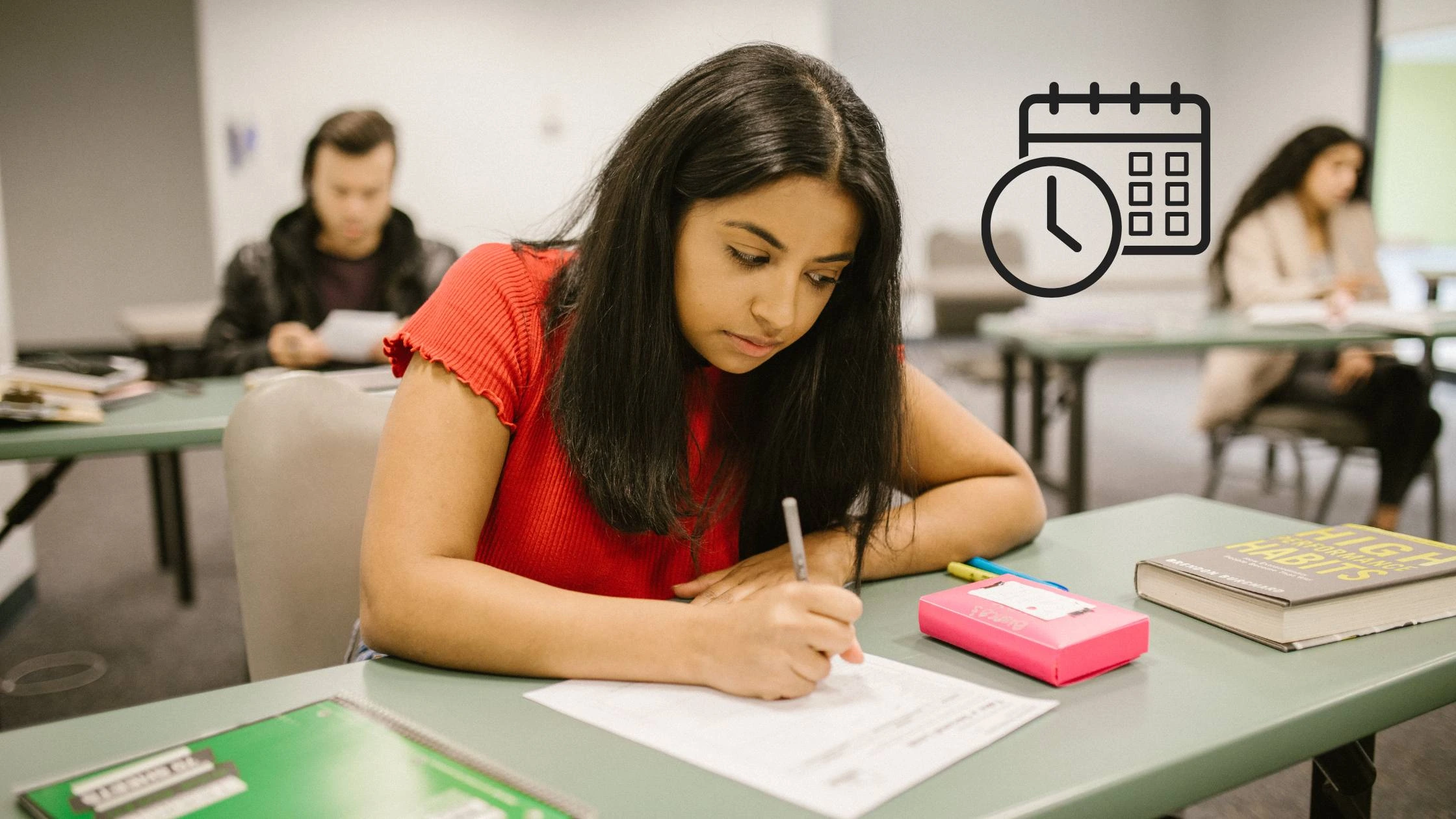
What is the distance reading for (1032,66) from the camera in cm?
798

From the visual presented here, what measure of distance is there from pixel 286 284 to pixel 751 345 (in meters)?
2.41

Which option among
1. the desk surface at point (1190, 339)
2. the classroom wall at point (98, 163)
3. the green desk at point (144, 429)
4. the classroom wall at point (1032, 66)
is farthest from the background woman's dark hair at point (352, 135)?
the classroom wall at point (98, 163)

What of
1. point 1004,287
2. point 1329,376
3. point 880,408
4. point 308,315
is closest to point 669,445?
point 880,408

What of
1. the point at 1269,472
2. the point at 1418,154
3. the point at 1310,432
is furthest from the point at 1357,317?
the point at 1418,154

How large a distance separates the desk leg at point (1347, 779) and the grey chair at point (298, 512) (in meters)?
1.02

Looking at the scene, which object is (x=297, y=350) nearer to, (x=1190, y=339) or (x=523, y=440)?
(x=523, y=440)

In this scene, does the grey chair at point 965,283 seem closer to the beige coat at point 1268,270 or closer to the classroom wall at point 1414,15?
the beige coat at point 1268,270

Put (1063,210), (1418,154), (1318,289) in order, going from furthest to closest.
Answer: (1418,154)
(1318,289)
(1063,210)

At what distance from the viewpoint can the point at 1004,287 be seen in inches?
207

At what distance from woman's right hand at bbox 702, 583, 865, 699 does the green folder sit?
20 centimetres

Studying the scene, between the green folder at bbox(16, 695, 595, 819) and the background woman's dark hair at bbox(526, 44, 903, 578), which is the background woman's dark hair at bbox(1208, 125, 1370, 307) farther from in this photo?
the green folder at bbox(16, 695, 595, 819)

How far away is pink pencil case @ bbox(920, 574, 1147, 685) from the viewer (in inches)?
31.4

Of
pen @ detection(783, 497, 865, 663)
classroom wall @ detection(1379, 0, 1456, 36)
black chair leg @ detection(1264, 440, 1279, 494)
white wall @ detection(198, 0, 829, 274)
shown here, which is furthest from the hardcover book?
classroom wall @ detection(1379, 0, 1456, 36)

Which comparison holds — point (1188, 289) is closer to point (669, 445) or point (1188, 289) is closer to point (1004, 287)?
point (1004, 287)
